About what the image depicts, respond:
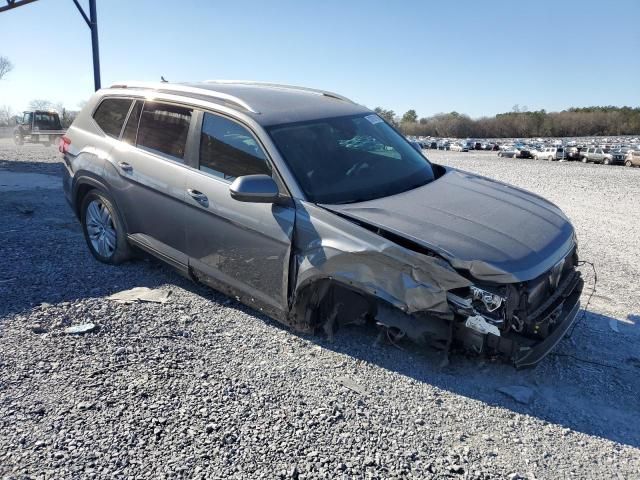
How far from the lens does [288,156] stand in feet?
12.7

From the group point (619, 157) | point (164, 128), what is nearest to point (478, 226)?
point (164, 128)

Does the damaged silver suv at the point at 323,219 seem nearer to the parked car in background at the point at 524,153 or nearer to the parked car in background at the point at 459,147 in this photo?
the parked car in background at the point at 524,153

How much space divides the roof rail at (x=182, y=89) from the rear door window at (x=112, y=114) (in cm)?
20

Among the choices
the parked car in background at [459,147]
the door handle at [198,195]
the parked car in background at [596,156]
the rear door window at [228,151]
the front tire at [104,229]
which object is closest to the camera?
the rear door window at [228,151]

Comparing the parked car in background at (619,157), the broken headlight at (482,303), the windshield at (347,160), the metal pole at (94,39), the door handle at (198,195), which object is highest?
the metal pole at (94,39)

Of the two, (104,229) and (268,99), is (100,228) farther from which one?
(268,99)

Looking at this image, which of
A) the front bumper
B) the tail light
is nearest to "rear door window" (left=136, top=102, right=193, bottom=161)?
the tail light

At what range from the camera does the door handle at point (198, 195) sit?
161 inches

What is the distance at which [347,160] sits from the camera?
412cm

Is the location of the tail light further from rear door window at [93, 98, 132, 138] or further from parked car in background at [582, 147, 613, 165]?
parked car in background at [582, 147, 613, 165]

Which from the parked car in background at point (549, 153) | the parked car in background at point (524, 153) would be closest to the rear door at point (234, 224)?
the parked car in background at point (549, 153)

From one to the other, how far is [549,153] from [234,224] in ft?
144

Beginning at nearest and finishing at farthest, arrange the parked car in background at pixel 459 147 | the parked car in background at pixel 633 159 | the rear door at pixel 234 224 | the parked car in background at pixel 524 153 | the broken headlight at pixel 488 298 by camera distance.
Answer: the broken headlight at pixel 488 298 → the rear door at pixel 234 224 → the parked car in background at pixel 633 159 → the parked car in background at pixel 524 153 → the parked car in background at pixel 459 147

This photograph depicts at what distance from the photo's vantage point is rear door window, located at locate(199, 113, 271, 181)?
3.93 meters
